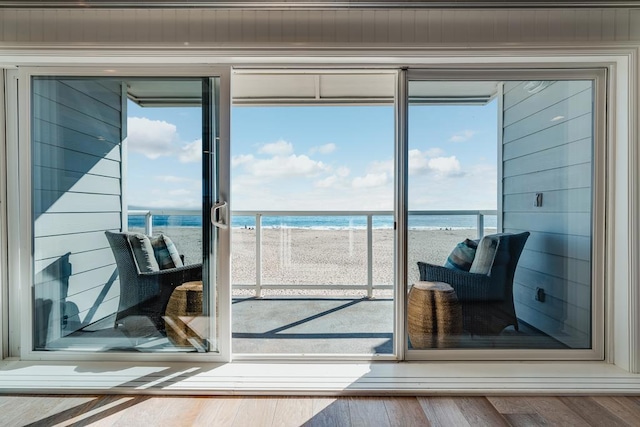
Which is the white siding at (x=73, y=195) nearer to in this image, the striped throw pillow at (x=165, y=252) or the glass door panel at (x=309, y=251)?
the striped throw pillow at (x=165, y=252)

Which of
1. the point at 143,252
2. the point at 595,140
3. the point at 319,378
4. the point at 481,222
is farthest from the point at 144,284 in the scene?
the point at 595,140

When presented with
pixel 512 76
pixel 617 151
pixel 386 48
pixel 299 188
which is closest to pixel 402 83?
pixel 386 48

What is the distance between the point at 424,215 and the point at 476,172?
44cm

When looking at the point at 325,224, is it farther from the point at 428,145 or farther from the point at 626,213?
the point at 626,213

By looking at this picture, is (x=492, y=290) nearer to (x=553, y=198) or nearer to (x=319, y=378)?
(x=553, y=198)

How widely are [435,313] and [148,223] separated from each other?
1.98m

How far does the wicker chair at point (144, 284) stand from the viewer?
210cm

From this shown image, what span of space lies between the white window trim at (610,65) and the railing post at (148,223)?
96 centimetres

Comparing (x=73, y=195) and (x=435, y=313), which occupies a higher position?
(x=73, y=195)

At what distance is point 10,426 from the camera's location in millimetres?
1504

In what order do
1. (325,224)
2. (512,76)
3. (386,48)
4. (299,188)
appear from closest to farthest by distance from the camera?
(386,48), (512,76), (325,224), (299,188)

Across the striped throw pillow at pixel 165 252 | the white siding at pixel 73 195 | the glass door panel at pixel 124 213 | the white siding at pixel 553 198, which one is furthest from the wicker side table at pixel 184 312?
the white siding at pixel 553 198

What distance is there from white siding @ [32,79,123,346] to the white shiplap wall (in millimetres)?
324

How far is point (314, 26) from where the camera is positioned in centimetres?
195
